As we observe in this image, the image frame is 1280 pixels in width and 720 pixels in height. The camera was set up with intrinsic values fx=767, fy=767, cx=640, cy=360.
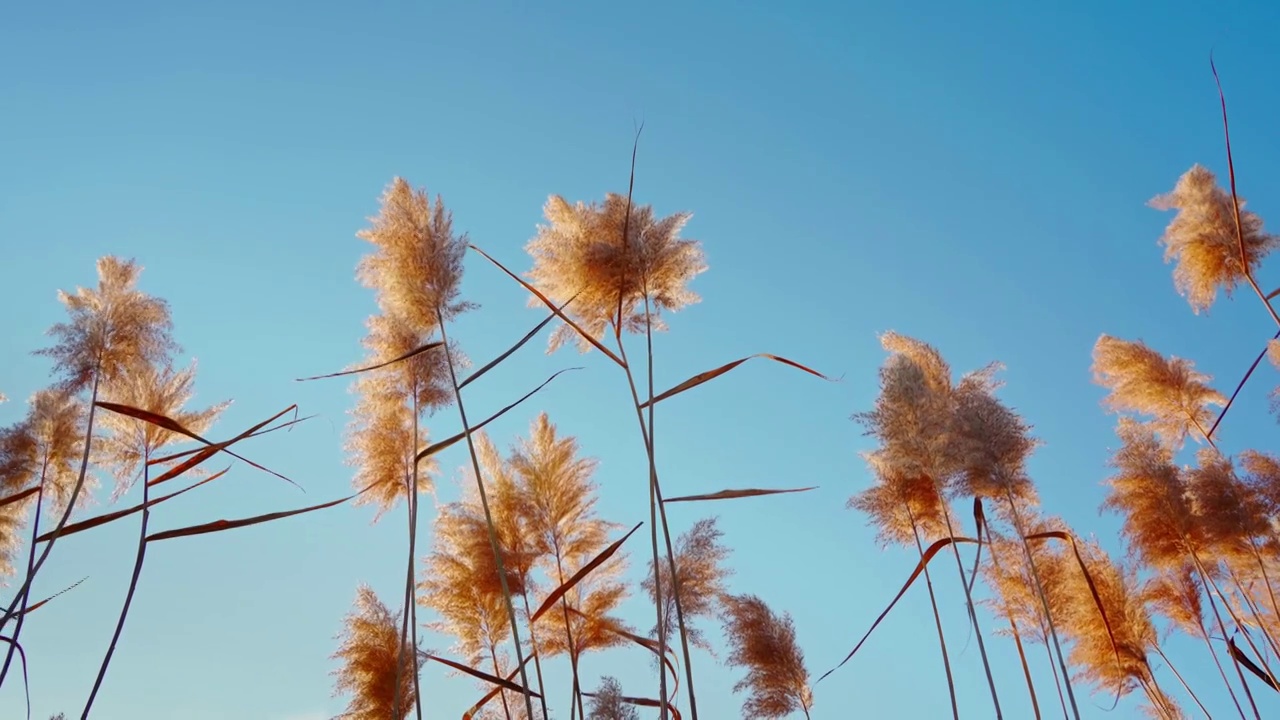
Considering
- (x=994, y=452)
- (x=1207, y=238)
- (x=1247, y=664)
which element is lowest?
(x=1247, y=664)

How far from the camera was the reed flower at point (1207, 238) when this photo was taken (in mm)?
5227

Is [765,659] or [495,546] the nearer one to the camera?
[495,546]

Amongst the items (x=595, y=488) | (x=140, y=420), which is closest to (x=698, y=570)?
(x=595, y=488)

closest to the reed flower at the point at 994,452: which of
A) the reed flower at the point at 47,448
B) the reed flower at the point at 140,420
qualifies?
the reed flower at the point at 140,420

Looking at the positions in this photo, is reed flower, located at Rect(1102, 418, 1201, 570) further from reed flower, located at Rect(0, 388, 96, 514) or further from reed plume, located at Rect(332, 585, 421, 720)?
reed flower, located at Rect(0, 388, 96, 514)

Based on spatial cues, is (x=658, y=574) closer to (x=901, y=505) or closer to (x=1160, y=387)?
(x=901, y=505)

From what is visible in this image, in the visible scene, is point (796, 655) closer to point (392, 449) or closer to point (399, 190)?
point (392, 449)

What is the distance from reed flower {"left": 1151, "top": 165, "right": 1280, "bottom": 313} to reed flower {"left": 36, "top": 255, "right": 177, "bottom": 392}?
6.61 metres

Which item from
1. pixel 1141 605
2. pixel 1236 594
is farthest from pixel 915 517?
pixel 1236 594

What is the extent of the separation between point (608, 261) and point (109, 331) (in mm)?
2824

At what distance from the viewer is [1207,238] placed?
529 centimetres

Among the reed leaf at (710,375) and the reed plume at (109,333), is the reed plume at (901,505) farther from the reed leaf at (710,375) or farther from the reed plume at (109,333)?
the reed plume at (109,333)

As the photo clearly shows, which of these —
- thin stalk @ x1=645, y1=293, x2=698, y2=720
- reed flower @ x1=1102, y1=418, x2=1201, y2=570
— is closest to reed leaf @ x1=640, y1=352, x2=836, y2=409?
thin stalk @ x1=645, y1=293, x2=698, y2=720

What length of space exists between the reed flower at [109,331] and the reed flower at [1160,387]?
6.27 meters
